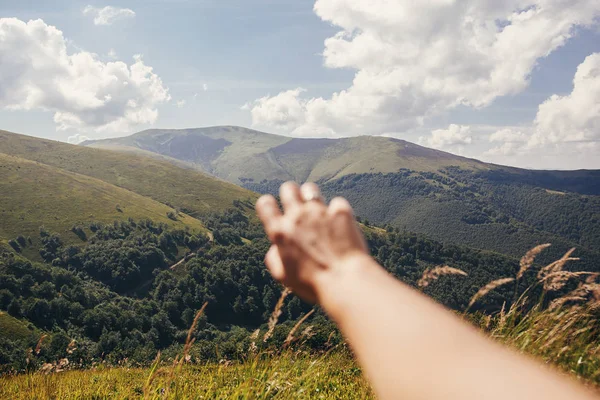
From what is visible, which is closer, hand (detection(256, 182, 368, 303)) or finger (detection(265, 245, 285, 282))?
hand (detection(256, 182, 368, 303))

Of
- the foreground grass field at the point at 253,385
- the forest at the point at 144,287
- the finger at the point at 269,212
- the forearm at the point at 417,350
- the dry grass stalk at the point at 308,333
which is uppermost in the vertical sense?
A: the finger at the point at 269,212

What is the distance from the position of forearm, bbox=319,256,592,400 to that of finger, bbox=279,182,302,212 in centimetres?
39

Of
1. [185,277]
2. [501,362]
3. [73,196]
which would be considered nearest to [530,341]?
[501,362]

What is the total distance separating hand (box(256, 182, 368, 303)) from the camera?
1.61 metres

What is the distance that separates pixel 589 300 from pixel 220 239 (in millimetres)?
180137

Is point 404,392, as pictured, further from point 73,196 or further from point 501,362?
point 73,196

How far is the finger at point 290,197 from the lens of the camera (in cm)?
176

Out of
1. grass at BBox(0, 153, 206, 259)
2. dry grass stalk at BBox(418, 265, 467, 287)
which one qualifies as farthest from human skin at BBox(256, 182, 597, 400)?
grass at BBox(0, 153, 206, 259)

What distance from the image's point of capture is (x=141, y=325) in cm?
11669

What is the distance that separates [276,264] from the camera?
1776mm

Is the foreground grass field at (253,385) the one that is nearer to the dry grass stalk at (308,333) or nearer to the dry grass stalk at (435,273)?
the dry grass stalk at (308,333)

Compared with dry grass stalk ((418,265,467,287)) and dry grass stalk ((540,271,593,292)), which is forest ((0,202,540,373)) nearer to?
dry grass stalk ((540,271,593,292))

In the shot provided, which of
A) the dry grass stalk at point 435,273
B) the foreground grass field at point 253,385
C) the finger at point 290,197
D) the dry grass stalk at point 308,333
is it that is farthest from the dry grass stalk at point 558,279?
the finger at point 290,197

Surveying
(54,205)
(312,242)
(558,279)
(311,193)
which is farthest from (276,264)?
(54,205)
